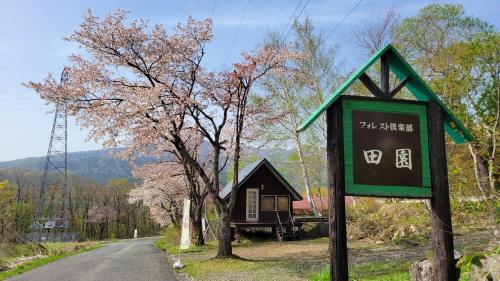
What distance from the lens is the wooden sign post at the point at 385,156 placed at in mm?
5375

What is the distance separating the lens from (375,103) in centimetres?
574

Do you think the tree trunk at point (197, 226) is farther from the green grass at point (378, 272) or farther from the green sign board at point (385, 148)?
the green sign board at point (385, 148)

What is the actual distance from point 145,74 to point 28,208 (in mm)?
57835

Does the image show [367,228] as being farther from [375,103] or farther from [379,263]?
[375,103]

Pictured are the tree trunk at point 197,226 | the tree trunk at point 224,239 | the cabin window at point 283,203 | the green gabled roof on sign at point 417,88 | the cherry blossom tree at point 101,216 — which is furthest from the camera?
the cherry blossom tree at point 101,216

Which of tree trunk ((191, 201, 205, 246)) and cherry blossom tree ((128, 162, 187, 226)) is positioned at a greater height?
→ cherry blossom tree ((128, 162, 187, 226))

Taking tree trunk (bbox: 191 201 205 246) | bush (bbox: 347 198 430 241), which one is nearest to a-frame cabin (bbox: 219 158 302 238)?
tree trunk (bbox: 191 201 205 246)

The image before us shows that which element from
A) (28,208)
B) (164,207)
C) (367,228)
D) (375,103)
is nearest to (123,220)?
(28,208)

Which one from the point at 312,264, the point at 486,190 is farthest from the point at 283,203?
the point at 486,190

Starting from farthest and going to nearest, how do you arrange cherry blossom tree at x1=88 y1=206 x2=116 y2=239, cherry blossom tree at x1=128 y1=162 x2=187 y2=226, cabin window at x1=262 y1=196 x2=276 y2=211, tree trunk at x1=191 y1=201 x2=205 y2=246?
cherry blossom tree at x1=88 y1=206 x2=116 y2=239 → cherry blossom tree at x1=128 y1=162 x2=187 y2=226 → cabin window at x1=262 y1=196 x2=276 y2=211 → tree trunk at x1=191 y1=201 x2=205 y2=246

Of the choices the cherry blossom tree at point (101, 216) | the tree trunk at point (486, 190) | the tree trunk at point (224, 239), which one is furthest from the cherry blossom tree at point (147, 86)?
the cherry blossom tree at point (101, 216)

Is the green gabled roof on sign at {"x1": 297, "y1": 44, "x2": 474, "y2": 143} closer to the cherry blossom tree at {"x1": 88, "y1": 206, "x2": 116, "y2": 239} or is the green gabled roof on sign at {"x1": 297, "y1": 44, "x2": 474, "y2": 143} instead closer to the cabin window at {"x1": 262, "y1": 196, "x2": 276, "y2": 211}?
the cabin window at {"x1": 262, "y1": 196, "x2": 276, "y2": 211}

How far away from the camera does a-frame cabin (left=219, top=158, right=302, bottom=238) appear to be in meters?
27.5

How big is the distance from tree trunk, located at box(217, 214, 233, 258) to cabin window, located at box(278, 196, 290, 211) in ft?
43.5
